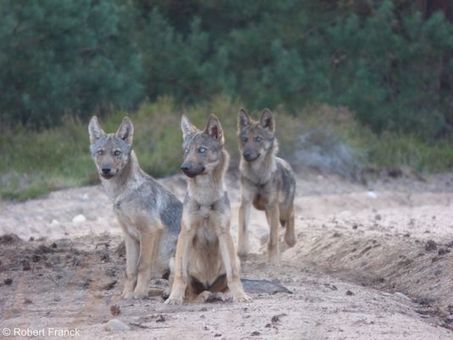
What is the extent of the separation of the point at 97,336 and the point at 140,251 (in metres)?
2.65

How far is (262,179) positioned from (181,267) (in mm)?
4035

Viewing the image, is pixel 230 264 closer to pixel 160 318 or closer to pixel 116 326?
pixel 160 318

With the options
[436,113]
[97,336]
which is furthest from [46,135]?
[97,336]

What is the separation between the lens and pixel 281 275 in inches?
501

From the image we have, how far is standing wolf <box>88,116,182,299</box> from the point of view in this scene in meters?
11.3

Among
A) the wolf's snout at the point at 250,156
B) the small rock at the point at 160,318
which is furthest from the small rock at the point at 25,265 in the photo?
the small rock at the point at 160,318

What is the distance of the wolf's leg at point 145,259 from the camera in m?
11.2

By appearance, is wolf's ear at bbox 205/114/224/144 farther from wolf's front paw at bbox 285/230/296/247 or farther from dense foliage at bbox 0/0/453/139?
dense foliage at bbox 0/0/453/139

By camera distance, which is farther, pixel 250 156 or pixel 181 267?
pixel 250 156

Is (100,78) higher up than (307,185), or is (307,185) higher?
(100,78)

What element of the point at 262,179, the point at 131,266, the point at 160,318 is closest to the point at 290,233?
the point at 262,179

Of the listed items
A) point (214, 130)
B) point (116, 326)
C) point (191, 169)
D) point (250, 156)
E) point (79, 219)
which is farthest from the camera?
point (79, 219)

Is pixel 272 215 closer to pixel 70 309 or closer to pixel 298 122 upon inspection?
pixel 70 309

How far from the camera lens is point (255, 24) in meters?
26.7
